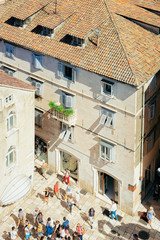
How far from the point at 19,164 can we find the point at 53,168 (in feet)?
26.9

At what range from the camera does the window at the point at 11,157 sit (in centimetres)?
4216

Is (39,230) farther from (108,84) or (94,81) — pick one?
(108,84)

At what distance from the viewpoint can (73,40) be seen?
43031 mm

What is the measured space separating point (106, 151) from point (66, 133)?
5.26 m

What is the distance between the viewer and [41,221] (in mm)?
42875

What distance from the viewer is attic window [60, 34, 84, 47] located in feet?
139

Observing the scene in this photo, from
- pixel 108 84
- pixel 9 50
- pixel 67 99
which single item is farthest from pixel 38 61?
pixel 108 84

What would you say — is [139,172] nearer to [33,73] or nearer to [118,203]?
[118,203]

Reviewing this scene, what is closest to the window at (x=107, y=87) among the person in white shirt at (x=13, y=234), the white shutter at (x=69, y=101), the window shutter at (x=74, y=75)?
the window shutter at (x=74, y=75)

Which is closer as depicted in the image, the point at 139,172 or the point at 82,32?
the point at 82,32

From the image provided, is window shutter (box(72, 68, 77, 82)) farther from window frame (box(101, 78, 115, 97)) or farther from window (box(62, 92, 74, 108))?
window frame (box(101, 78, 115, 97))

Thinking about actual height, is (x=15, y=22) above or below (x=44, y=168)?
above

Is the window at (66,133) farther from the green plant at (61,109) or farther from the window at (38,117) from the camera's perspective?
the window at (38,117)

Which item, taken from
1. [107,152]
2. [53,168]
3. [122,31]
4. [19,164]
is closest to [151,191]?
[107,152]
